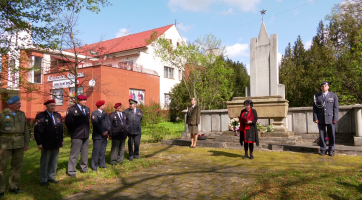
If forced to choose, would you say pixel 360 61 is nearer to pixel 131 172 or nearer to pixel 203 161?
pixel 203 161

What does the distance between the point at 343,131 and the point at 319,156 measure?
9.91ft

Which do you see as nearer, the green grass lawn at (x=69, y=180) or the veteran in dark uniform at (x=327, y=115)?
the green grass lawn at (x=69, y=180)

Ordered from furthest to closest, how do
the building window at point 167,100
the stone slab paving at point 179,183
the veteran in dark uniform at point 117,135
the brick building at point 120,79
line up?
the building window at point 167,100
the brick building at point 120,79
the veteran in dark uniform at point 117,135
the stone slab paving at point 179,183

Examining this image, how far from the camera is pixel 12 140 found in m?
4.80

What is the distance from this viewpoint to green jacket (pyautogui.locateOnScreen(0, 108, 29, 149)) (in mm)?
4754

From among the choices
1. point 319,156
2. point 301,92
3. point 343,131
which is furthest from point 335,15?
point 319,156

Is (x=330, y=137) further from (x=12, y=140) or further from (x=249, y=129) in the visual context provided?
(x=12, y=140)

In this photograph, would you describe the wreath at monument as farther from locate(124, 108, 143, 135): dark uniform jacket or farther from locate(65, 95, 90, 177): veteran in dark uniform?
locate(65, 95, 90, 177): veteran in dark uniform

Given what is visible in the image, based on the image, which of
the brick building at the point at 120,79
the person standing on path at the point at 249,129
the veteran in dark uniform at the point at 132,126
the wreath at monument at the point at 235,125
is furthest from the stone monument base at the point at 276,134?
the brick building at the point at 120,79

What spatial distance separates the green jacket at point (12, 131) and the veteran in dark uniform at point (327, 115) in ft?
23.0

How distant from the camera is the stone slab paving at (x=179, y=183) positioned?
440cm

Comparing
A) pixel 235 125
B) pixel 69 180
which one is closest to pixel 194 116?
pixel 235 125

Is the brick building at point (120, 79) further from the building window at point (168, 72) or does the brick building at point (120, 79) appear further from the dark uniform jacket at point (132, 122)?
the dark uniform jacket at point (132, 122)

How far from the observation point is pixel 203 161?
267 inches
